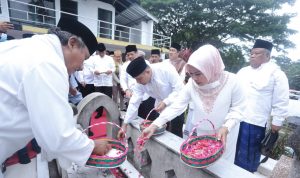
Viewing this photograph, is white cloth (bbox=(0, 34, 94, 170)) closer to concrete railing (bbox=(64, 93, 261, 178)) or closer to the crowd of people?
the crowd of people

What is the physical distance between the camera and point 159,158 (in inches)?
94.7

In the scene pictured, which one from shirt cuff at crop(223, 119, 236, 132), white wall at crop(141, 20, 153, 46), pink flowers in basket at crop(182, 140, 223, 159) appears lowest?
pink flowers in basket at crop(182, 140, 223, 159)

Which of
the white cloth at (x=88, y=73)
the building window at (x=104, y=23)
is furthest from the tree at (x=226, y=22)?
the white cloth at (x=88, y=73)

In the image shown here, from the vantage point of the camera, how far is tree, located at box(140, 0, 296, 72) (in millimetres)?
17016

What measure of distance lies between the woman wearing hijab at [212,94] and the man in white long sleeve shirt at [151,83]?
71 cm

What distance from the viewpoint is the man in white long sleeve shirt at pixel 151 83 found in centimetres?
297

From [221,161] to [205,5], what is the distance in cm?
1880

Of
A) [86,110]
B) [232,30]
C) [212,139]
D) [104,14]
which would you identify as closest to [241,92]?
[212,139]

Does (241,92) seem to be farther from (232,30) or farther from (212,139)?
(232,30)

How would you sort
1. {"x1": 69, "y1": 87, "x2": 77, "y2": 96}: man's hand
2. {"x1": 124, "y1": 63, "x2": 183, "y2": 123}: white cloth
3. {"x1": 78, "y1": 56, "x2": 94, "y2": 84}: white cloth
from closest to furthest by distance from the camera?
{"x1": 124, "y1": 63, "x2": 183, "y2": 123}: white cloth, {"x1": 69, "y1": 87, "x2": 77, "y2": 96}: man's hand, {"x1": 78, "y1": 56, "x2": 94, "y2": 84}: white cloth

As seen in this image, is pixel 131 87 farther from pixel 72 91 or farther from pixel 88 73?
pixel 88 73

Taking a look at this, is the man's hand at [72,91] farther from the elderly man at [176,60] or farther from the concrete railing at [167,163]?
the elderly man at [176,60]

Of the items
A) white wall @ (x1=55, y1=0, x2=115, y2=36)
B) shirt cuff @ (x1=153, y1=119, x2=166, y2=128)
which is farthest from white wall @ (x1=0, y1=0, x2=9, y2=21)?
shirt cuff @ (x1=153, y1=119, x2=166, y2=128)

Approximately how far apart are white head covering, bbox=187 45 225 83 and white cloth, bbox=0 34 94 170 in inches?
46.5
